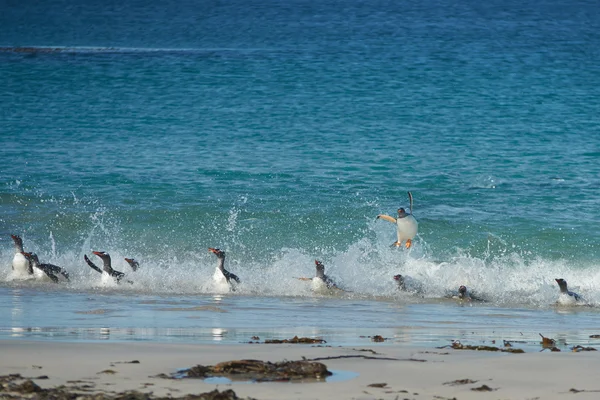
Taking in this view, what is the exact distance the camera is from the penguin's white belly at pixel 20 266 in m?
12.8

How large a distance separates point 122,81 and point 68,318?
84.7 feet

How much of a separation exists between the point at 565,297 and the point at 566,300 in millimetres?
70

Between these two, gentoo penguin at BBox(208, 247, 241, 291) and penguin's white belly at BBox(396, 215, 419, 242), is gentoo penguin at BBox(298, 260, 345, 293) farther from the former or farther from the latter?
penguin's white belly at BBox(396, 215, 419, 242)

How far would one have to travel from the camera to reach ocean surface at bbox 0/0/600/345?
10023 millimetres

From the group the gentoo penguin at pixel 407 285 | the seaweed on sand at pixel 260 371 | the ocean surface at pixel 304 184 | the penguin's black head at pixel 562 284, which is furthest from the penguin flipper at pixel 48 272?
the seaweed on sand at pixel 260 371

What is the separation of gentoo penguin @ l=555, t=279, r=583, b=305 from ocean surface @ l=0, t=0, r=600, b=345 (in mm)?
210

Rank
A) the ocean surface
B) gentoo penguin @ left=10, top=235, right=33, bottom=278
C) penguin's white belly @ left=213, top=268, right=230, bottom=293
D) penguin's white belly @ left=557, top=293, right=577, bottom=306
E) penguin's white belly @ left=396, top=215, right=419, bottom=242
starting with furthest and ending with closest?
penguin's white belly @ left=396, top=215, right=419, bottom=242
gentoo penguin @ left=10, top=235, right=33, bottom=278
penguin's white belly @ left=213, top=268, right=230, bottom=293
penguin's white belly @ left=557, top=293, right=577, bottom=306
the ocean surface

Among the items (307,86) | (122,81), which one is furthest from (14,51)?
(307,86)

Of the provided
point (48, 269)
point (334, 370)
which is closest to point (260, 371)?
point (334, 370)

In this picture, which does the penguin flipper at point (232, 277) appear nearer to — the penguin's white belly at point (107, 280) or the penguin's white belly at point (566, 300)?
the penguin's white belly at point (107, 280)

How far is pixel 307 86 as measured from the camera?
3250 centimetres

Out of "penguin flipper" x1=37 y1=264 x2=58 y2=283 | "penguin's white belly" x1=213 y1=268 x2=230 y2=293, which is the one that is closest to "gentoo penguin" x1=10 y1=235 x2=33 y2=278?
"penguin flipper" x1=37 y1=264 x2=58 y2=283

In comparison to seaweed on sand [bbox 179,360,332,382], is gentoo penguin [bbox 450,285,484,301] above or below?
above

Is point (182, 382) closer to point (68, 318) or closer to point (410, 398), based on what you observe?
point (410, 398)
